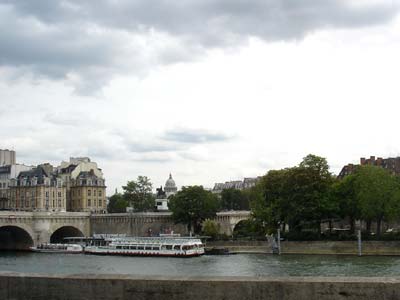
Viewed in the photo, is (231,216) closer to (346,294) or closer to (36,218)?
(36,218)

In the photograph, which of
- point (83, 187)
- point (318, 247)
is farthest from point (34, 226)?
point (318, 247)

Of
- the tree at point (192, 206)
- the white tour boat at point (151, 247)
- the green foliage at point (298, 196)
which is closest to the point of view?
the green foliage at point (298, 196)

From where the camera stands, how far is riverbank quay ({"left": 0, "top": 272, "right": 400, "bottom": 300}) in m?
11.1

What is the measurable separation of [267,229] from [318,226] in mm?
7665

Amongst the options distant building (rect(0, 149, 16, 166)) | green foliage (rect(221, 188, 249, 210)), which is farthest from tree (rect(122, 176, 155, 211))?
distant building (rect(0, 149, 16, 166))

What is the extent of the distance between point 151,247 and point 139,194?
67.2 metres

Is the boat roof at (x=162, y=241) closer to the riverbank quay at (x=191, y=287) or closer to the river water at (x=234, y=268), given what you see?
the river water at (x=234, y=268)

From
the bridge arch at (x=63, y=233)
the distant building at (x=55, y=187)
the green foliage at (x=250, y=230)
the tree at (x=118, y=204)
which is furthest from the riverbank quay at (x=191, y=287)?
the tree at (x=118, y=204)

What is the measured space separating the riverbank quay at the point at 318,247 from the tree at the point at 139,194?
2448 inches

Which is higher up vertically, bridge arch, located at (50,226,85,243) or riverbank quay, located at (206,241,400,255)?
bridge arch, located at (50,226,85,243)

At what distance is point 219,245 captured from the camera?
9919cm

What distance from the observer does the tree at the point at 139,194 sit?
159 m

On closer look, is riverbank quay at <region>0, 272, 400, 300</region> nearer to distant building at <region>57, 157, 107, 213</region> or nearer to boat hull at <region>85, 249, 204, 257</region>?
boat hull at <region>85, 249, 204, 257</region>

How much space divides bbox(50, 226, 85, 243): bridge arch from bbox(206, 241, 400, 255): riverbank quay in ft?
127
